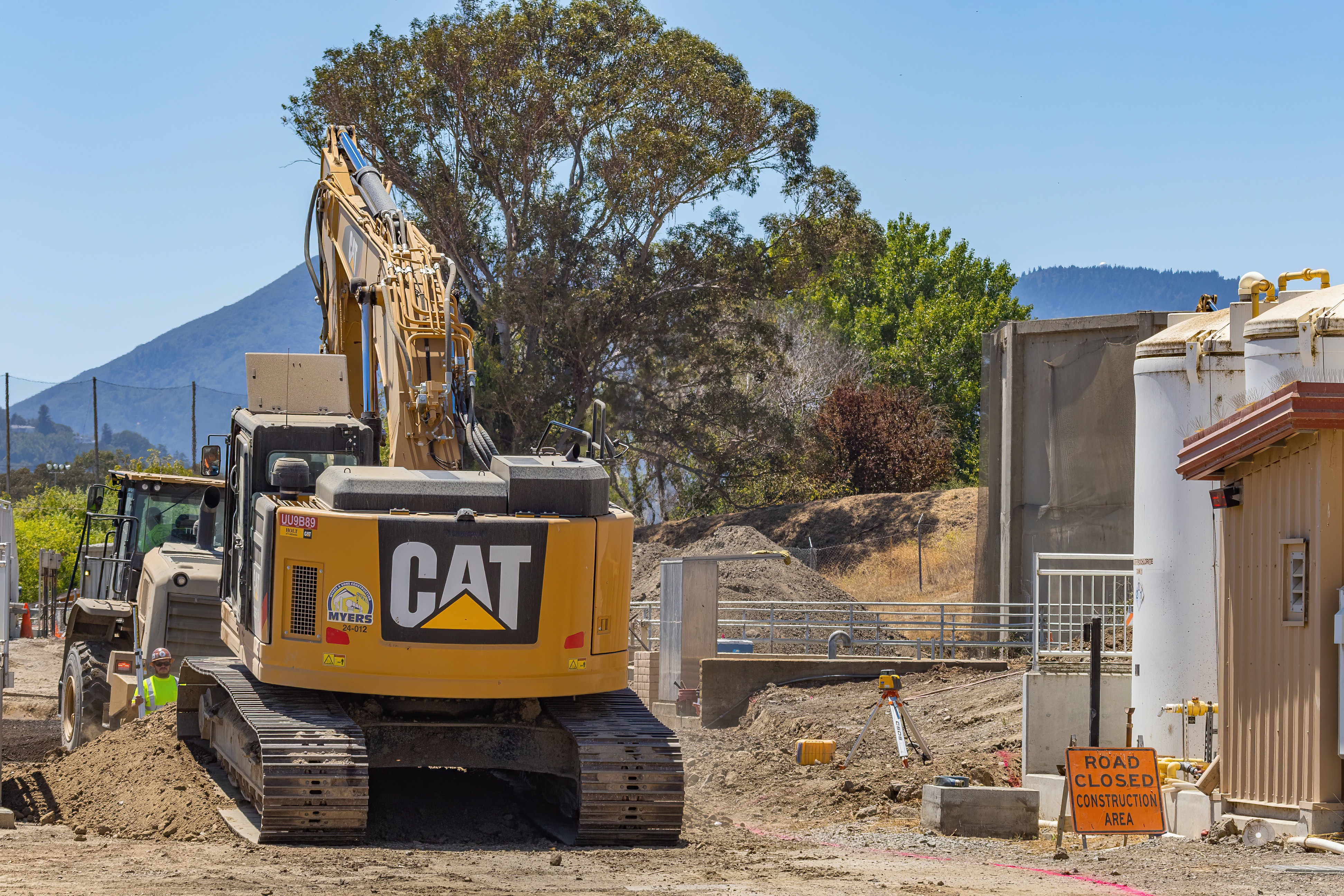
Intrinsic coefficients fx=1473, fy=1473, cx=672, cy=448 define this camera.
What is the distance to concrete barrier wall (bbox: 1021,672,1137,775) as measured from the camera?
1527cm

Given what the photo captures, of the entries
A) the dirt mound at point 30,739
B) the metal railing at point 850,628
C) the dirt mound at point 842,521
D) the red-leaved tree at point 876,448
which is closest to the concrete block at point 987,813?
the metal railing at point 850,628

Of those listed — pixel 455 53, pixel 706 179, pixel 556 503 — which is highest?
pixel 455 53

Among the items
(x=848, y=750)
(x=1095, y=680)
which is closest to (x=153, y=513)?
(x=848, y=750)

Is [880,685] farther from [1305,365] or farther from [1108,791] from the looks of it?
[1305,365]

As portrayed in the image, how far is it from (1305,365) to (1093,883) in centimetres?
465

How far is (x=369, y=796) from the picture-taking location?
1183 centimetres

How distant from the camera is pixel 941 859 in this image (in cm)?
1118

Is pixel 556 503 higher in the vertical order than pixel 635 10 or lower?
lower

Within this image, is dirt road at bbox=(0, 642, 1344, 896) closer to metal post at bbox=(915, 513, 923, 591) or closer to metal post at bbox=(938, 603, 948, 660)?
metal post at bbox=(938, 603, 948, 660)

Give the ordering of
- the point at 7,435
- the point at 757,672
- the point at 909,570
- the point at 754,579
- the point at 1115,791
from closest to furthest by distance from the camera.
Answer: the point at 1115,791 → the point at 757,672 → the point at 754,579 → the point at 909,570 → the point at 7,435

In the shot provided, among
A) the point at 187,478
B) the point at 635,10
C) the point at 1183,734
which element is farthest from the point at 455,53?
the point at 1183,734

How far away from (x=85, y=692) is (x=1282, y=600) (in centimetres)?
1224

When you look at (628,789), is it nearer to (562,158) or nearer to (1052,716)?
(1052,716)

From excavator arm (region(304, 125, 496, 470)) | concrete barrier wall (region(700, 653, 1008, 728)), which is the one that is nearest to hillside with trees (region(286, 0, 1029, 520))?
concrete barrier wall (region(700, 653, 1008, 728))
